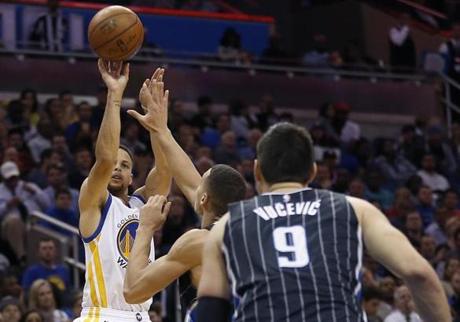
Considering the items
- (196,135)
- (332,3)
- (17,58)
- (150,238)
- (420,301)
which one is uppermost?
(332,3)

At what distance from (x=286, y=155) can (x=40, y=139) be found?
11311 millimetres

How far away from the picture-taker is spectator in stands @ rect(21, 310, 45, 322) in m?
11.1

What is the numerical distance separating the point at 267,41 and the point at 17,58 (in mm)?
5042

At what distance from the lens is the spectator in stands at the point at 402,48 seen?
21156 millimetres

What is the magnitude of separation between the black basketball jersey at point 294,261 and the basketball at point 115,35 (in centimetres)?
360

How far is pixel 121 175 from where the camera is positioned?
316 inches

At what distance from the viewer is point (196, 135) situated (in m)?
16.7

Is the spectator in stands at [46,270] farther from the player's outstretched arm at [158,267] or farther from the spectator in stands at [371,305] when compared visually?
the player's outstretched arm at [158,267]

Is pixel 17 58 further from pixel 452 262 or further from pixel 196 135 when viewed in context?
pixel 452 262

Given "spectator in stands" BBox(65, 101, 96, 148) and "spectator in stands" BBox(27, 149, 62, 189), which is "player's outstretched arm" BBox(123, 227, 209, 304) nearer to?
"spectator in stands" BBox(27, 149, 62, 189)

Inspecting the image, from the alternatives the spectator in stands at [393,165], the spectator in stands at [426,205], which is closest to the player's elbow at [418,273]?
the spectator in stands at [426,205]

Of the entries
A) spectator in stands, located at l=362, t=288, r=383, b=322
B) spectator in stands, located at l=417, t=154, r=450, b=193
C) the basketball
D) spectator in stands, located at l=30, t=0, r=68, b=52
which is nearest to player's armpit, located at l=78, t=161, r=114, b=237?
the basketball

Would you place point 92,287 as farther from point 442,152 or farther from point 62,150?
point 442,152

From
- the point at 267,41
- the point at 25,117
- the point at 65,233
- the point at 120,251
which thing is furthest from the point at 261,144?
the point at 267,41
